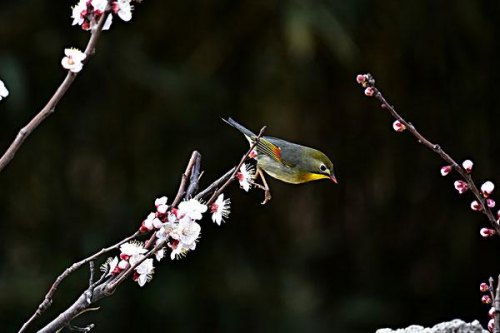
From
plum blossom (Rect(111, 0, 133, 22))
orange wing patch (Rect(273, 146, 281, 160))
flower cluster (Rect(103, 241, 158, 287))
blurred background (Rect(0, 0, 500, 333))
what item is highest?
blurred background (Rect(0, 0, 500, 333))

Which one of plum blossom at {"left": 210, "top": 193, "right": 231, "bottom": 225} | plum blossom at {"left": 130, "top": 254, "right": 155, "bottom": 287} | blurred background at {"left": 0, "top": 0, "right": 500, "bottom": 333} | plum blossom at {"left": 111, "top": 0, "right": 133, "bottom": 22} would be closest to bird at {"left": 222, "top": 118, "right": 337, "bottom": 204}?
plum blossom at {"left": 210, "top": 193, "right": 231, "bottom": 225}

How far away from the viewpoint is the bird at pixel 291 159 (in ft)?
6.93

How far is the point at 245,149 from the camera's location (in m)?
4.34

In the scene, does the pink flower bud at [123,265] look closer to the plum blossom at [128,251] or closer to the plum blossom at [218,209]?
the plum blossom at [128,251]

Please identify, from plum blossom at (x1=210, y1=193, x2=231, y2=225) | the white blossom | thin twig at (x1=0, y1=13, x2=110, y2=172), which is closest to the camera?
thin twig at (x1=0, y1=13, x2=110, y2=172)

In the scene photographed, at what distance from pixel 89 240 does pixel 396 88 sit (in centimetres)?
165

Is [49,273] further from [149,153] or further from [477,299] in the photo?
[477,299]

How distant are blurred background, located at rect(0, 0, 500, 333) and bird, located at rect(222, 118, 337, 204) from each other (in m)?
1.93

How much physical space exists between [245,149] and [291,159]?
2182 mm

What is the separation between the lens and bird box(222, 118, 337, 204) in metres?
2.11

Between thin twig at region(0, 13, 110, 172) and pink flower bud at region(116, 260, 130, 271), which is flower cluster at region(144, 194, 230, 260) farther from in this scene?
thin twig at region(0, 13, 110, 172)

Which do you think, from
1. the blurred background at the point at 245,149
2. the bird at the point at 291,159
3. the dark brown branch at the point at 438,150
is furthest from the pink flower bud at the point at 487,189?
the blurred background at the point at 245,149

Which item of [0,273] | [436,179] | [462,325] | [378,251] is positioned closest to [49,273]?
[0,273]

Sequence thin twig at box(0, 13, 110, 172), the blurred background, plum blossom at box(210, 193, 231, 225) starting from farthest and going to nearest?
the blurred background < plum blossom at box(210, 193, 231, 225) < thin twig at box(0, 13, 110, 172)
